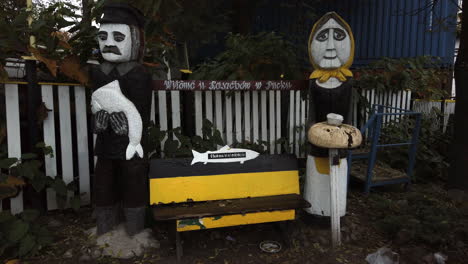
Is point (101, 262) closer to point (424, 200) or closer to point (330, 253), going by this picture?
point (330, 253)

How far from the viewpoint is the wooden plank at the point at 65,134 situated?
3.75 m

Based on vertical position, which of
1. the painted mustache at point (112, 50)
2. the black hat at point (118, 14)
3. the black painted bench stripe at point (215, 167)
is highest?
the black hat at point (118, 14)

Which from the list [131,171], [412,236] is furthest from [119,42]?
[412,236]

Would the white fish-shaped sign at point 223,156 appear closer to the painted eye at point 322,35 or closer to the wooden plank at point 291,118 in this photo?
the painted eye at point 322,35

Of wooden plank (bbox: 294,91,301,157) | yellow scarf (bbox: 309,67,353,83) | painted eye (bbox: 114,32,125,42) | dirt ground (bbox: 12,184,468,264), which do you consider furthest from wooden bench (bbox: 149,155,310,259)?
wooden plank (bbox: 294,91,301,157)

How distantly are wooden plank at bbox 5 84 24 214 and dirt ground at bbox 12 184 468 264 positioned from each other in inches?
14.4

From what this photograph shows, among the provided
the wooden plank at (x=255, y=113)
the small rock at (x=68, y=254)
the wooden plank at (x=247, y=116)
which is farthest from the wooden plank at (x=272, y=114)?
the small rock at (x=68, y=254)

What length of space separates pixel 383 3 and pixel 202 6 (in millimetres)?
4968

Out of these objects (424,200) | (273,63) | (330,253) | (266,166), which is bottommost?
(330,253)

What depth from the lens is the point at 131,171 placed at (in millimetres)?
3109

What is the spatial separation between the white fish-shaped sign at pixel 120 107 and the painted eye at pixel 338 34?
196cm

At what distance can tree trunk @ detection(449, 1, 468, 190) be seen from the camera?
14.2 feet

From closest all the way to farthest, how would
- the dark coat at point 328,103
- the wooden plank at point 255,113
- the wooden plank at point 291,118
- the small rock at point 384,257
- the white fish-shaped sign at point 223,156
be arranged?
the small rock at point 384,257 < the white fish-shaped sign at point 223,156 < the dark coat at point 328,103 < the wooden plank at point 255,113 < the wooden plank at point 291,118

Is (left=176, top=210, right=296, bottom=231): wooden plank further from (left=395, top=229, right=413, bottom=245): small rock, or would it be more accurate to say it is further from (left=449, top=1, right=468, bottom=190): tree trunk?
(left=449, top=1, right=468, bottom=190): tree trunk
